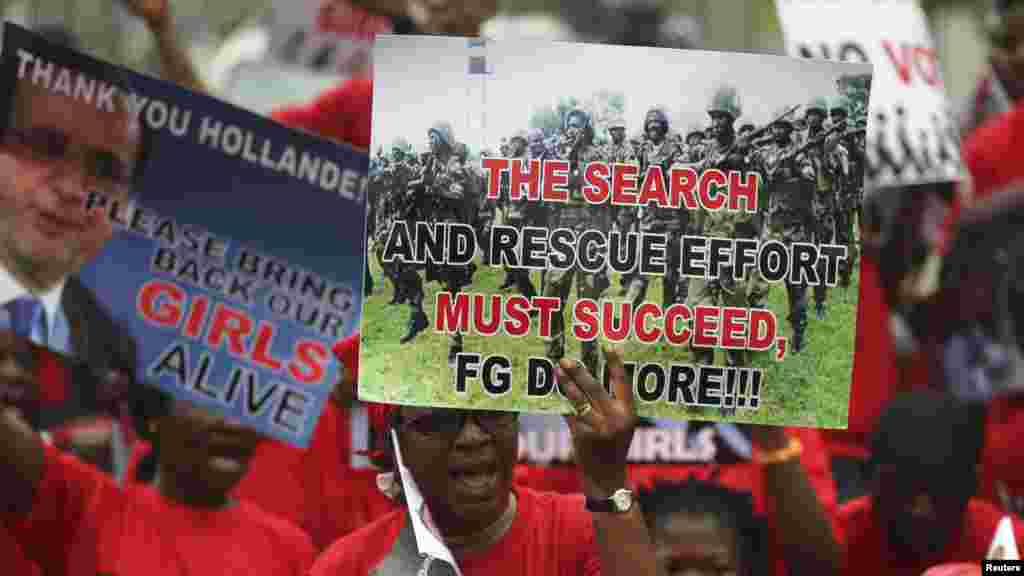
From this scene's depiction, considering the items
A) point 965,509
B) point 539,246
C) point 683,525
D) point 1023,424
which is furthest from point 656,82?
point 1023,424

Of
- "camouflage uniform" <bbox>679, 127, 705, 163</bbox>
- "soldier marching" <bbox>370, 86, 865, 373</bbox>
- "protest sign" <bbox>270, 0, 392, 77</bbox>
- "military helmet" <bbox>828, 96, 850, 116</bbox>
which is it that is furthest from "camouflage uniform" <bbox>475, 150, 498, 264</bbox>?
"protest sign" <bbox>270, 0, 392, 77</bbox>

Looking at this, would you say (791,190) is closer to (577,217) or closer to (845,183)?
(845,183)

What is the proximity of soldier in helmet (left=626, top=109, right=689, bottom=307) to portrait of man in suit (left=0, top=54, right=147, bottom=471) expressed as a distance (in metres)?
1.39

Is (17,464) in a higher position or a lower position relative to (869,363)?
lower

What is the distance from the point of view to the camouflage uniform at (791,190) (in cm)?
388

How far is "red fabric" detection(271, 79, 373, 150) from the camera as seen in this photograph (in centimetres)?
625

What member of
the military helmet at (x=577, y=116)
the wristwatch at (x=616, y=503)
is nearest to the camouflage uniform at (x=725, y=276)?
the military helmet at (x=577, y=116)

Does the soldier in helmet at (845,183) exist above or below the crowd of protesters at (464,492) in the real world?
above

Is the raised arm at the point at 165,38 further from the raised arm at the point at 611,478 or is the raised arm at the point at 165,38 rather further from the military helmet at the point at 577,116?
the raised arm at the point at 611,478

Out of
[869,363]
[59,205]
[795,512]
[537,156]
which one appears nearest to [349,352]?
[537,156]

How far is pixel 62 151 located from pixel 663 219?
1509 mm

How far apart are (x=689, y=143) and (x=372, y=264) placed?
0.62 meters

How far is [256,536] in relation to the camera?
5.02 meters

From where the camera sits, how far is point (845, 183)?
12.8 feet
